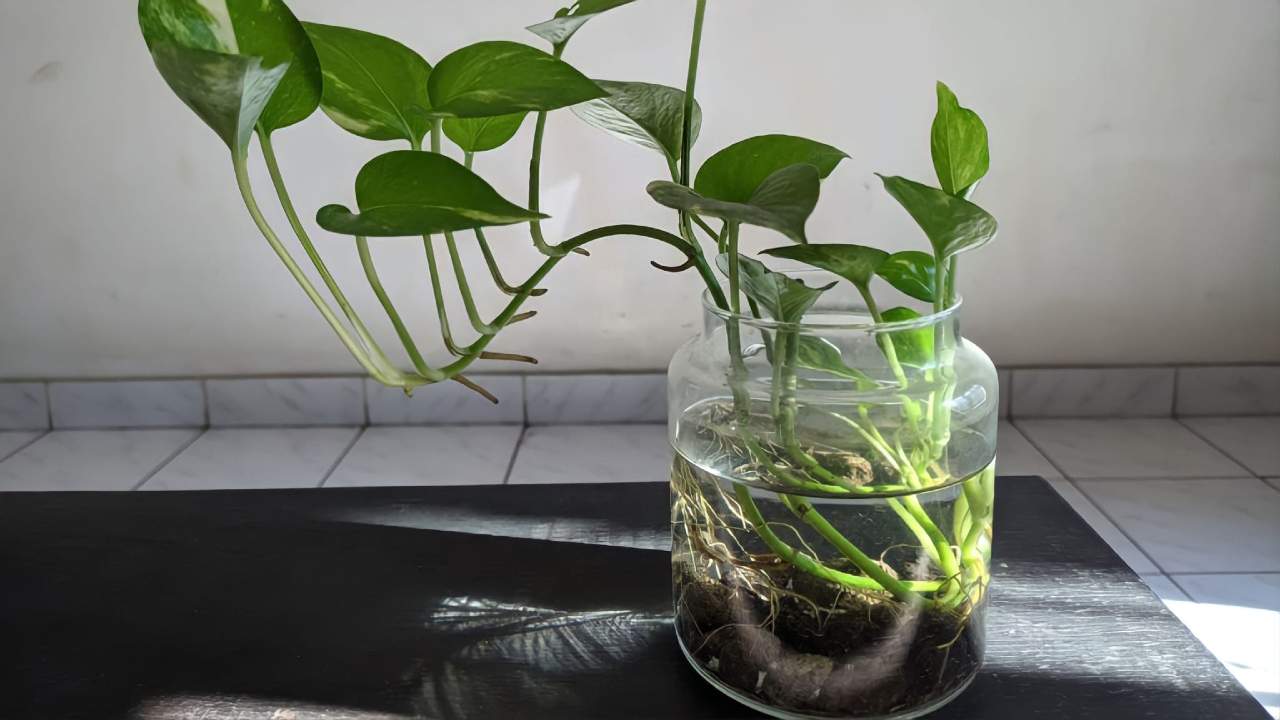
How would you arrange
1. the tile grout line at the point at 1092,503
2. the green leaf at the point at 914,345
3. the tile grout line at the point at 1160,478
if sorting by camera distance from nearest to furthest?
1. the green leaf at the point at 914,345
2. the tile grout line at the point at 1092,503
3. the tile grout line at the point at 1160,478

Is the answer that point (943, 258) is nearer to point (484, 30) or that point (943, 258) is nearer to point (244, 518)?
point (244, 518)

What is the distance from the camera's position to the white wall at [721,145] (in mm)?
1826

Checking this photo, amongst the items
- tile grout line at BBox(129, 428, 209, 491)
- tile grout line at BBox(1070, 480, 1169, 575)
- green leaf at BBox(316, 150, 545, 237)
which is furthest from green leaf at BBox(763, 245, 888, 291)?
tile grout line at BBox(129, 428, 209, 491)

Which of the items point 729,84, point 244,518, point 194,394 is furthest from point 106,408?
point 244,518

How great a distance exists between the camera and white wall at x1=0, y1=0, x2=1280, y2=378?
183 cm

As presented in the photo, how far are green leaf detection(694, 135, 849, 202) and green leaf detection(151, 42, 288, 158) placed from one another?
0.56 feet

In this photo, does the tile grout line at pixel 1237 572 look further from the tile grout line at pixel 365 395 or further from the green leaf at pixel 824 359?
the tile grout line at pixel 365 395

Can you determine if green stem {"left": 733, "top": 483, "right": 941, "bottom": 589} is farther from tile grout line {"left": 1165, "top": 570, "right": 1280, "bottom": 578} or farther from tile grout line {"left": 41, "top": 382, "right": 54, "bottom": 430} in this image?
tile grout line {"left": 41, "top": 382, "right": 54, "bottom": 430}

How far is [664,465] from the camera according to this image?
1802mm

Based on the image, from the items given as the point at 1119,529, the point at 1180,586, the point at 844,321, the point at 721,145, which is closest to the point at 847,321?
the point at 844,321

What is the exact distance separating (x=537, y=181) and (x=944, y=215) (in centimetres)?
16

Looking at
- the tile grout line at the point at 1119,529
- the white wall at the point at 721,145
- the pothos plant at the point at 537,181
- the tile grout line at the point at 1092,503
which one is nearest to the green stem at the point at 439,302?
the pothos plant at the point at 537,181

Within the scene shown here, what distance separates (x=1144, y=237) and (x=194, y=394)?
182cm

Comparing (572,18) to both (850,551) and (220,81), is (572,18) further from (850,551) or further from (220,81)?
(850,551)
